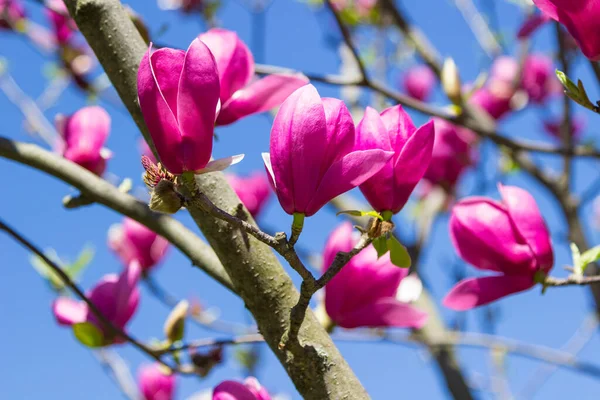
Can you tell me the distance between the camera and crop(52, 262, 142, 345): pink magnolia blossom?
1048mm

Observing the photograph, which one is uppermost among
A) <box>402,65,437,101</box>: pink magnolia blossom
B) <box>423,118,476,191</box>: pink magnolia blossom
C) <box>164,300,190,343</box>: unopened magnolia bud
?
<box>402,65,437,101</box>: pink magnolia blossom

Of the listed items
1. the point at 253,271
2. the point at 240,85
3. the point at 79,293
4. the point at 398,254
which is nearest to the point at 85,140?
the point at 79,293

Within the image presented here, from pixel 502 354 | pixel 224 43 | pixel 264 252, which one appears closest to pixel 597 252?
pixel 264 252

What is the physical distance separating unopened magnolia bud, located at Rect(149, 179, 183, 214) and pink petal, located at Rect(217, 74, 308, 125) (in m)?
0.21

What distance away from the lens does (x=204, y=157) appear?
605 millimetres

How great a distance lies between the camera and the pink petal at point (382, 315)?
851mm

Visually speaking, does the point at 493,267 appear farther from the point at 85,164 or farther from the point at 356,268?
the point at 85,164

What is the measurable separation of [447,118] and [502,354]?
1.00m

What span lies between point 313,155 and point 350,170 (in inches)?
1.4

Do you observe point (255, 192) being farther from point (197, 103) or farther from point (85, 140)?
point (197, 103)

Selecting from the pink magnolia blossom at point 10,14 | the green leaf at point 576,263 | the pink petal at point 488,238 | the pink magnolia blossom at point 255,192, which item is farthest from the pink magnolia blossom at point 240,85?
the pink magnolia blossom at point 10,14

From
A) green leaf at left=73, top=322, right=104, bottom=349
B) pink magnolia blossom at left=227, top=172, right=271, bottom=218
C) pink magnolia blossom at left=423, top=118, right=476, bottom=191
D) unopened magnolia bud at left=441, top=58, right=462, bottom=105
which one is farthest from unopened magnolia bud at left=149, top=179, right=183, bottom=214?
pink magnolia blossom at left=423, top=118, right=476, bottom=191

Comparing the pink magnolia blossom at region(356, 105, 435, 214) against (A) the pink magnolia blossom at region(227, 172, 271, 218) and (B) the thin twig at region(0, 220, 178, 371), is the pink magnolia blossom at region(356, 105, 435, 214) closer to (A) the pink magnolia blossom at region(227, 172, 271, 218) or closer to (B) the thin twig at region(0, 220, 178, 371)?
(B) the thin twig at region(0, 220, 178, 371)

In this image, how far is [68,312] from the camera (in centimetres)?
105
